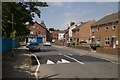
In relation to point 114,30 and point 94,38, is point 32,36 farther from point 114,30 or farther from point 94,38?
point 114,30

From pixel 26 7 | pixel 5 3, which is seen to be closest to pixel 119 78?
pixel 5 3

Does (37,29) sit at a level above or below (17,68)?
above

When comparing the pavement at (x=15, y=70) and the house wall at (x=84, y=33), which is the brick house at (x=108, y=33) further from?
the pavement at (x=15, y=70)

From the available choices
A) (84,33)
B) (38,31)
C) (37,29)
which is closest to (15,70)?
(84,33)

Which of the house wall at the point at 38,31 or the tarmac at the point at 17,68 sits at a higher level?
the house wall at the point at 38,31

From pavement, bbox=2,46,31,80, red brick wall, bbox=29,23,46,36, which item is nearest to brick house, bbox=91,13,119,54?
pavement, bbox=2,46,31,80

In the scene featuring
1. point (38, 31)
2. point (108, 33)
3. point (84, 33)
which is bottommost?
point (108, 33)

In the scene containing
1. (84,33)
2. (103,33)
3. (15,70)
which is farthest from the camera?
(84,33)

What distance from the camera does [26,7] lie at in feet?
125

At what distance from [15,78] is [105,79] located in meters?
4.32

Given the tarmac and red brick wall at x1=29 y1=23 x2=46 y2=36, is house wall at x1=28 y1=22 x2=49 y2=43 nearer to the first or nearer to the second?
red brick wall at x1=29 y1=23 x2=46 y2=36

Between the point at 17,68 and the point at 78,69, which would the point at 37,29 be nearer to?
the point at 17,68

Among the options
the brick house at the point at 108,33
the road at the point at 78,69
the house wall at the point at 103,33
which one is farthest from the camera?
the house wall at the point at 103,33

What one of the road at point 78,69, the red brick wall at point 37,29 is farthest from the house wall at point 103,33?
the red brick wall at point 37,29
